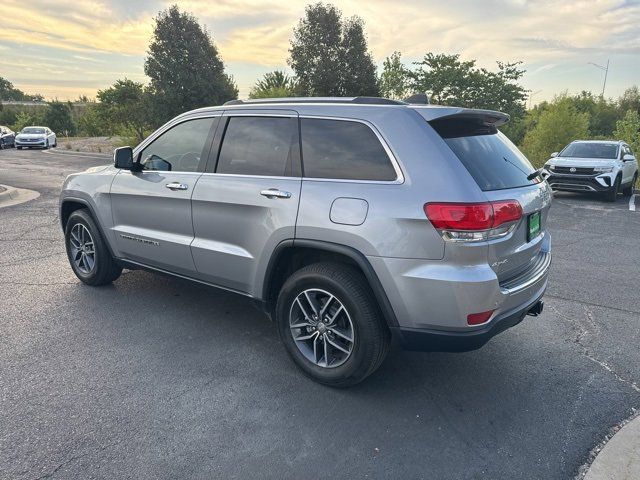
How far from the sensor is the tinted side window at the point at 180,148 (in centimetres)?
393

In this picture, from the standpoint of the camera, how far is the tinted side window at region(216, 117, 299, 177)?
3.38 m

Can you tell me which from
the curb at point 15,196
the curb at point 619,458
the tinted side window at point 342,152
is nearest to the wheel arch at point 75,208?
the tinted side window at point 342,152

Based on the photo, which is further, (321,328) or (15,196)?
(15,196)

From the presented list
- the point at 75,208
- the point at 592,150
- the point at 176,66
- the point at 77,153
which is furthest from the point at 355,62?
the point at 75,208

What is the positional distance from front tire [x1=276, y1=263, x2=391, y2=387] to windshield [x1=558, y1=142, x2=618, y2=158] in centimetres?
1231

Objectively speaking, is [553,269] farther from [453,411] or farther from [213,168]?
[213,168]

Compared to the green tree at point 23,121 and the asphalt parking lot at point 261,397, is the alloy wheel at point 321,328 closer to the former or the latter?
the asphalt parking lot at point 261,397

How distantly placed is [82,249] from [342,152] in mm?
3301

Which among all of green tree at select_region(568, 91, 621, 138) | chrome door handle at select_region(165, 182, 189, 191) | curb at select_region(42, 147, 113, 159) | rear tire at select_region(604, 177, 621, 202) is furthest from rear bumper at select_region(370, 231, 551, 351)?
green tree at select_region(568, 91, 621, 138)

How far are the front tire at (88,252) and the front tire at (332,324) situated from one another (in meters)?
2.36

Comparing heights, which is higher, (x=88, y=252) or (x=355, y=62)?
(x=355, y=62)

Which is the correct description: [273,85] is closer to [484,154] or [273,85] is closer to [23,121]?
[23,121]

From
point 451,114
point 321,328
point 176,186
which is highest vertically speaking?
point 451,114

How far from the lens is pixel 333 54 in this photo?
30.1 meters
